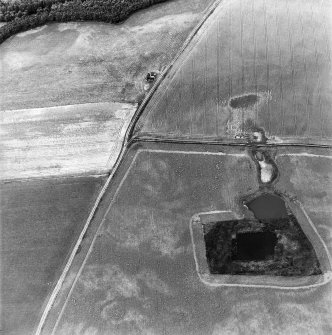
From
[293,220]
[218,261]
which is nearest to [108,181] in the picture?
[218,261]

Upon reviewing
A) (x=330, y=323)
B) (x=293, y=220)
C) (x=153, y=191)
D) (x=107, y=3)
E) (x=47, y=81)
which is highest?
(x=107, y=3)

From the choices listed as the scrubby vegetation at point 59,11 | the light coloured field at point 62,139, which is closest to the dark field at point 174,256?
the light coloured field at point 62,139

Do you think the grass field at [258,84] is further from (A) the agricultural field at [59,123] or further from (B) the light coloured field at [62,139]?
(A) the agricultural field at [59,123]

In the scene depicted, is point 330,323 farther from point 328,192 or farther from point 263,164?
point 263,164

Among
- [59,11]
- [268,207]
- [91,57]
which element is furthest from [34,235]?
[59,11]

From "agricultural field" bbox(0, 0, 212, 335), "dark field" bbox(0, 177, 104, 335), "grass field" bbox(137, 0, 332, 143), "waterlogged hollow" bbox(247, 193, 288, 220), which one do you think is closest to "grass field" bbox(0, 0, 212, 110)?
"agricultural field" bbox(0, 0, 212, 335)

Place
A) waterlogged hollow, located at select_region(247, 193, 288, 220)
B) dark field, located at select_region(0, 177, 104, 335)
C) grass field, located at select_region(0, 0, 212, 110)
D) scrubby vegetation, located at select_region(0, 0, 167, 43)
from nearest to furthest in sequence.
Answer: dark field, located at select_region(0, 177, 104, 335)
waterlogged hollow, located at select_region(247, 193, 288, 220)
grass field, located at select_region(0, 0, 212, 110)
scrubby vegetation, located at select_region(0, 0, 167, 43)

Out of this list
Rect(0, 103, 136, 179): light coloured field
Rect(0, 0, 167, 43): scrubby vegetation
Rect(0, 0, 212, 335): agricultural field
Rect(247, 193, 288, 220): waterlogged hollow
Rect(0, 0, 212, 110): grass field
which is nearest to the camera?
Rect(0, 0, 212, 335): agricultural field

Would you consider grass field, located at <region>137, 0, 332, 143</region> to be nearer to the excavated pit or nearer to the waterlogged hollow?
the waterlogged hollow
